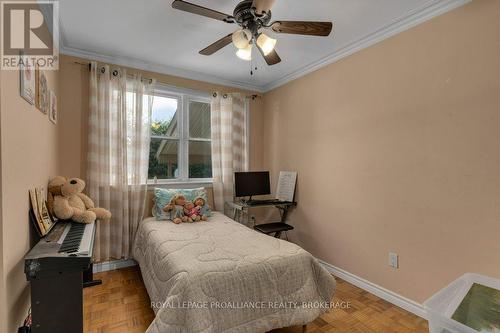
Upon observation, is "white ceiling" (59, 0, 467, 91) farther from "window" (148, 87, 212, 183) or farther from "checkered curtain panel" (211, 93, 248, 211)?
"checkered curtain panel" (211, 93, 248, 211)

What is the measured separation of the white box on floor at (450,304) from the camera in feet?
1.90

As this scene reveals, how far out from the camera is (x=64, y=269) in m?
1.21

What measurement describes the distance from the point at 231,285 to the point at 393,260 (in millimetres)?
1595

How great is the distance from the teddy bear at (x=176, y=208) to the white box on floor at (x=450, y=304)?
249 centimetres

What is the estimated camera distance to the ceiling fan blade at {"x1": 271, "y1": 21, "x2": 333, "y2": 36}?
1.71m

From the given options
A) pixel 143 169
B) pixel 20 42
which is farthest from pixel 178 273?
pixel 143 169

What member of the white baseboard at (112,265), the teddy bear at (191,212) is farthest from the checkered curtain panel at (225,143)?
the white baseboard at (112,265)

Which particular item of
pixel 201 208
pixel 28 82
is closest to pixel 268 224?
pixel 201 208

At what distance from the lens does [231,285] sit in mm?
1576

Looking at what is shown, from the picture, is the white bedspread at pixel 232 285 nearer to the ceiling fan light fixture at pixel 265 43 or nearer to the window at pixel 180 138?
the window at pixel 180 138

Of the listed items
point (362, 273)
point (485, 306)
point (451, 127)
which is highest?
point (451, 127)

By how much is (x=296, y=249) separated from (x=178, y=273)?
2.93ft

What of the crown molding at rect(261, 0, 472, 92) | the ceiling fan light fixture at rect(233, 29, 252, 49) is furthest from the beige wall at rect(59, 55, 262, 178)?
the crown molding at rect(261, 0, 472, 92)

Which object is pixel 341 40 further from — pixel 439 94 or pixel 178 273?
pixel 178 273
